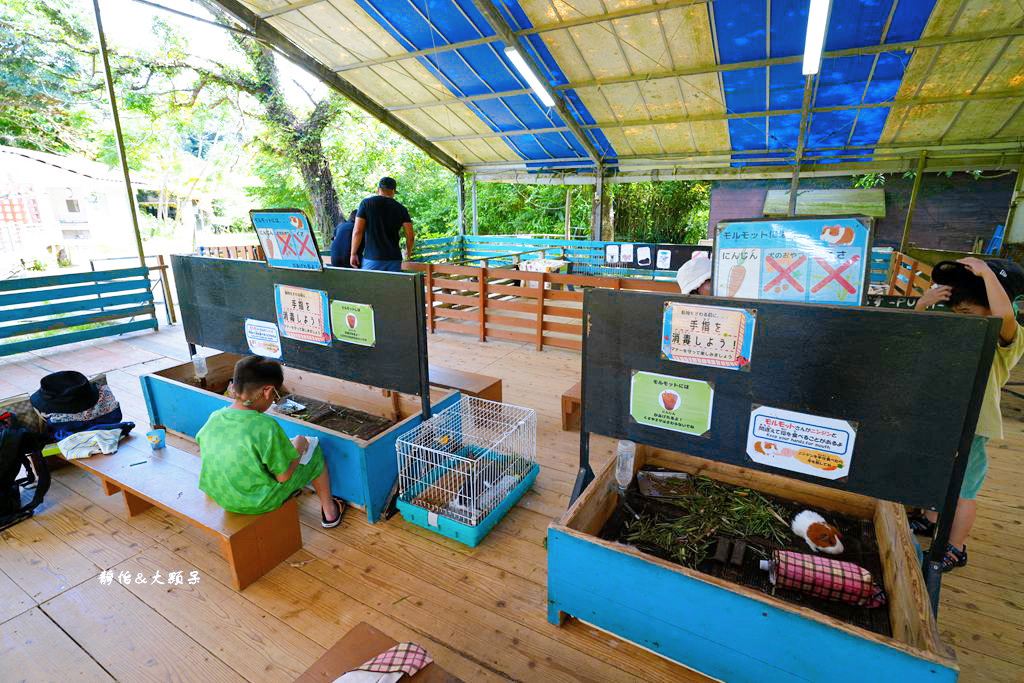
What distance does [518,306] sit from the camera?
706cm

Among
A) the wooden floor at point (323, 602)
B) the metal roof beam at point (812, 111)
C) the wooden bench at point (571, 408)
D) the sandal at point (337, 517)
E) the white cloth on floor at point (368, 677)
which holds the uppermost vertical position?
the metal roof beam at point (812, 111)

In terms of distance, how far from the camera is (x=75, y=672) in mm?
2035

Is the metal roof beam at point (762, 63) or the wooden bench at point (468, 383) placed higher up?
the metal roof beam at point (762, 63)

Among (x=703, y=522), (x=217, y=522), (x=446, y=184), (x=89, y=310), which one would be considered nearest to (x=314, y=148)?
(x=89, y=310)

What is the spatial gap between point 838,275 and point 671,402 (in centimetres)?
78

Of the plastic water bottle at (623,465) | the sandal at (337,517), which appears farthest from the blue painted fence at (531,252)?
the sandal at (337,517)

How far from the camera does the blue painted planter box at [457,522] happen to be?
2746mm

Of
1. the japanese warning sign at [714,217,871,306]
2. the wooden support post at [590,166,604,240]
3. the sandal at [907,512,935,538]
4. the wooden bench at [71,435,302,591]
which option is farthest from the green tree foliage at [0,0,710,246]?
the japanese warning sign at [714,217,871,306]

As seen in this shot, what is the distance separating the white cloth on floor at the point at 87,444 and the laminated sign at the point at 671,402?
341cm

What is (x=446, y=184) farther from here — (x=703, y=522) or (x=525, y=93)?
(x=703, y=522)

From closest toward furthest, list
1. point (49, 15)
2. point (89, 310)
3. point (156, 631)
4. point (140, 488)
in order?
1. point (156, 631)
2. point (140, 488)
3. point (89, 310)
4. point (49, 15)

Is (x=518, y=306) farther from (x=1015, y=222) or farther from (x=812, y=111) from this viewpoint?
(x=1015, y=222)

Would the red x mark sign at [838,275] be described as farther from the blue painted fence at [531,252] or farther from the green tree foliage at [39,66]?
the green tree foliage at [39,66]

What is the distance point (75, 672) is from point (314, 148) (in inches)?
523
